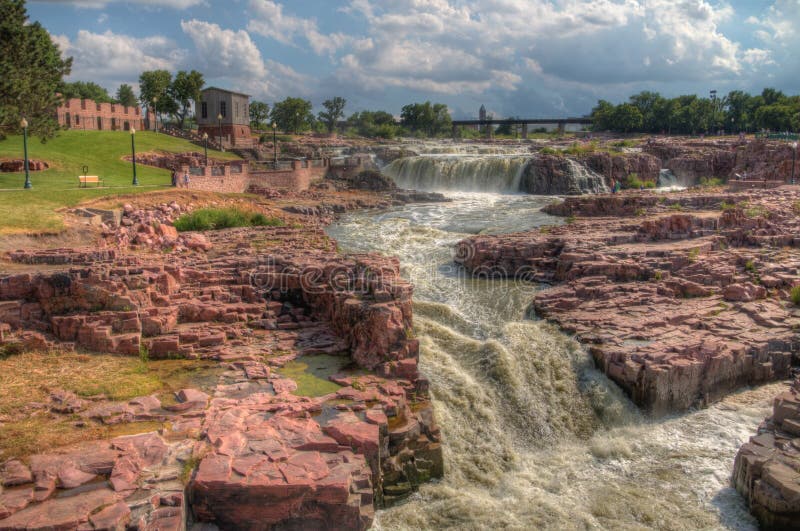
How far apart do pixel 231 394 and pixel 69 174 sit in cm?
2341

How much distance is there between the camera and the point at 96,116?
4816cm

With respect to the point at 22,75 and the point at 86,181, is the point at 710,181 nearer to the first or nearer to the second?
the point at 86,181

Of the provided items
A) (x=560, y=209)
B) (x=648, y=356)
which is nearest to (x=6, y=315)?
(x=648, y=356)

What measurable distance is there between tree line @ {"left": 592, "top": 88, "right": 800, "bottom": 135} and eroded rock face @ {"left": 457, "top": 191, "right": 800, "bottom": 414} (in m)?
57.4

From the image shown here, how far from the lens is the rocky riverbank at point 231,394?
24.8 feet

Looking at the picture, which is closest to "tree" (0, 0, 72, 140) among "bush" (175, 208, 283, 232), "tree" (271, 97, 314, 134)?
"bush" (175, 208, 283, 232)

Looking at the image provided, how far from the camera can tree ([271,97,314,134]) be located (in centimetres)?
7162

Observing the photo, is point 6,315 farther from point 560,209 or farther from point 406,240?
point 560,209

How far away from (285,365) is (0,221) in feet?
35.2

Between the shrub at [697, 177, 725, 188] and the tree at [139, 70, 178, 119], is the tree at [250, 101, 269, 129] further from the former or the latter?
the shrub at [697, 177, 725, 188]

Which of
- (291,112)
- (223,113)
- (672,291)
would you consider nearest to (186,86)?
(223,113)

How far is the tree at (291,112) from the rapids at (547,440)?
193 ft

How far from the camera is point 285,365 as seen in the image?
11602 mm

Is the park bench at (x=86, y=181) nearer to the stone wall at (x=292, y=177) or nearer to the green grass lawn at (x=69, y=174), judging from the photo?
the green grass lawn at (x=69, y=174)
